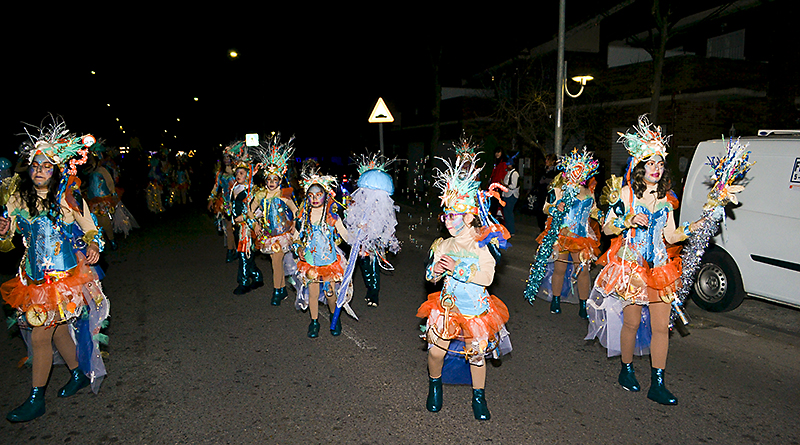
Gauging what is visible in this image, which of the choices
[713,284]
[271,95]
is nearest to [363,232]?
[713,284]

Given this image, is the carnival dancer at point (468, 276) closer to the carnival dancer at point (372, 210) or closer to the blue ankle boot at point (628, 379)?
the blue ankle boot at point (628, 379)

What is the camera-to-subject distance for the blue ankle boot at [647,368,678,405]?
416 cm

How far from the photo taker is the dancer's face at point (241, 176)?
7953mm

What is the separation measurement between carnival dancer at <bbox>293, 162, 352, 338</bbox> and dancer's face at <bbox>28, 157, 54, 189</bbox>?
7.83ft

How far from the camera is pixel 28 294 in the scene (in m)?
4.05

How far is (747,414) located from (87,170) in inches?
466

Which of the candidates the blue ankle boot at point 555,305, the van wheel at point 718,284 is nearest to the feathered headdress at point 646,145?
the blue ankle boot at point 555,305

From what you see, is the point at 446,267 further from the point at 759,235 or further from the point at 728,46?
the point at 728,46

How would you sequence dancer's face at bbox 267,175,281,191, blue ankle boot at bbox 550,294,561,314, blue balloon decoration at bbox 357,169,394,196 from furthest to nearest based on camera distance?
dancer's face at bbox 267,175,281,191 < blue ankle boot at bbox 550,294,561,314 < blue balloon decoration at bbox 357,169,394,196

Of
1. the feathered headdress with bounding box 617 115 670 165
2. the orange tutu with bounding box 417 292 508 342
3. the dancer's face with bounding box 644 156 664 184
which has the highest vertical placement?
the feathered headdress with bounding box 617 115 670 165

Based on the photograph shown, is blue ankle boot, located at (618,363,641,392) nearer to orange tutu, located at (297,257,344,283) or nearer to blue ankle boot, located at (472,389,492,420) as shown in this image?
blue ankle boot, located at (472,389,492,420)

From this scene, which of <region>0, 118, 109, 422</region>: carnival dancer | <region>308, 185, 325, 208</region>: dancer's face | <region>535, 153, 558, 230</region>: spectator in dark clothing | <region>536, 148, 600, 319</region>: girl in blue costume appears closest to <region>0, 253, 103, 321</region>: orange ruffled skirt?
<region>0, 118, 109, 422</region>: carnival dancer

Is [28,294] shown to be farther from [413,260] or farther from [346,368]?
[413,260]

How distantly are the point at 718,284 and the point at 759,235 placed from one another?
826 millimetres
